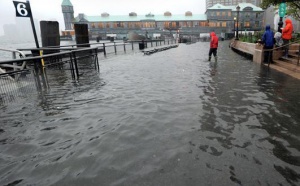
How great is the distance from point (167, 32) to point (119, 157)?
88.6 m

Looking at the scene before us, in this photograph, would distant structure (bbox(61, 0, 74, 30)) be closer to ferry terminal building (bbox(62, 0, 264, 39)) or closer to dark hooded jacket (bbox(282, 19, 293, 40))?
ferry terminal building (bbox(62, 0, 264, 39))

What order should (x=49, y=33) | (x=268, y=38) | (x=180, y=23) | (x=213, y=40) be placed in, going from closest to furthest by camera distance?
(x=268, y=38)
(x=213, y=40)
(x=49, y=33)
(x=180, y=23)

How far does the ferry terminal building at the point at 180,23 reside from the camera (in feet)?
286

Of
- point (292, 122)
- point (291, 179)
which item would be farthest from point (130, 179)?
point (292, 122)

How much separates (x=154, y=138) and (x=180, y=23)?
3665 inches

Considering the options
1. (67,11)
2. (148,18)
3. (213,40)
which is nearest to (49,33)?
(213,40)

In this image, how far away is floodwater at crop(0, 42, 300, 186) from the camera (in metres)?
3.17

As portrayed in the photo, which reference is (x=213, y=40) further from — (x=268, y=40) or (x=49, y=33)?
(x=49, y=33)

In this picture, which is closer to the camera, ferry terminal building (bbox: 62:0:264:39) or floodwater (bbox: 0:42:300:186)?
floodwater (bbox: 0:42:300:186)

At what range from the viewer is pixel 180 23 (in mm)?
90750

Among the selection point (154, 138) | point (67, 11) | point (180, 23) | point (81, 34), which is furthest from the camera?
point (67, 11)

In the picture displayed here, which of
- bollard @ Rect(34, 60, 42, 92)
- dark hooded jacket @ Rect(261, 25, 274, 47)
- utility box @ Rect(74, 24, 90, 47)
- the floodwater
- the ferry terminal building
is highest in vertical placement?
the ferry terminal building

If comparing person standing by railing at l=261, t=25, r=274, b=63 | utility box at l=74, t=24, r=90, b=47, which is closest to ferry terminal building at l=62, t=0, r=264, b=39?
utility box at l=74, t=24, r=90, b=47

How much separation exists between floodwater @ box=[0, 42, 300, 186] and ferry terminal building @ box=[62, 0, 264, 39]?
80454 millimetres
